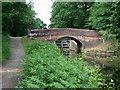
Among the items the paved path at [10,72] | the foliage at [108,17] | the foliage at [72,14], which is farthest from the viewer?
the foliage at [72,14]

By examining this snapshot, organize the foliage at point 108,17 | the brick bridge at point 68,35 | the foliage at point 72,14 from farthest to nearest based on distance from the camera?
the foliage at point 72,14
the brick bridge at point 68,35
the foliage at point 108,17

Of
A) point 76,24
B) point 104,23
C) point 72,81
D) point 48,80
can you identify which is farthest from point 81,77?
point 76,24

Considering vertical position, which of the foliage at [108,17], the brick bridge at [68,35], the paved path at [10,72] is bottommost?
the paved path at [10,72]

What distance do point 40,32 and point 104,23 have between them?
6.69m

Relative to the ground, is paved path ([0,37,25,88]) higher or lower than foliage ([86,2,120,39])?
lower

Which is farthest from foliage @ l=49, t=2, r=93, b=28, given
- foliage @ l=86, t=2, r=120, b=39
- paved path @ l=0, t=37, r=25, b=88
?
paved path @ l=0, t=37, r=25, b=88

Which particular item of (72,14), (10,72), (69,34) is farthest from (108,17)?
(10,72)

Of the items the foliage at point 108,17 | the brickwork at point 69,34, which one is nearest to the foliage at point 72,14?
the foliage at point 108,17

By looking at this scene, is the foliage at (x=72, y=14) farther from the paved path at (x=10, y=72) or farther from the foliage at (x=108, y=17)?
the paved path at (x=10, y=72)

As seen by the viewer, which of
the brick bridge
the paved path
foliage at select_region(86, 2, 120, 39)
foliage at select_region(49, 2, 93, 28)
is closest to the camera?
the paved path

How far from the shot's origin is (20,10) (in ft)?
49.2

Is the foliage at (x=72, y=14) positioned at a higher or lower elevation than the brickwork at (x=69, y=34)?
higher

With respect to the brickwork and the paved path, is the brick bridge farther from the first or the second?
the paved path

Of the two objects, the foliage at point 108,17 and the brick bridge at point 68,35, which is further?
the brick bridge at point 68,35
